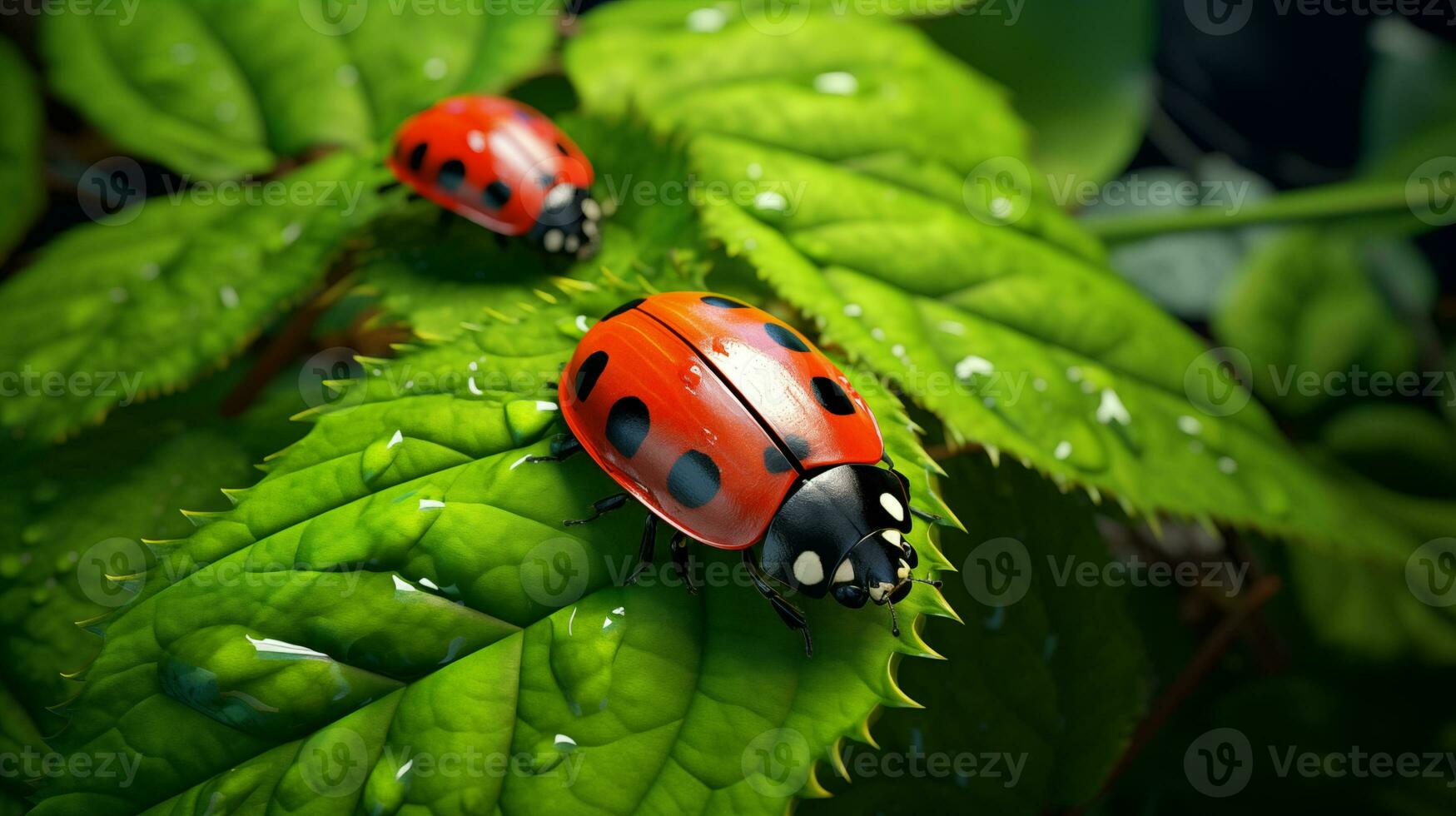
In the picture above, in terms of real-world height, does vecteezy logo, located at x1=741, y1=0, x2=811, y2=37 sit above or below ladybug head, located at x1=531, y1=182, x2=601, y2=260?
above

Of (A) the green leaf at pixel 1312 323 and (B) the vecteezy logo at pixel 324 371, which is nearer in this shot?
(B) the vecteezy logo at pixel 324 371

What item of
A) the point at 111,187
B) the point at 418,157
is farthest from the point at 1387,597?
the point at 111,187

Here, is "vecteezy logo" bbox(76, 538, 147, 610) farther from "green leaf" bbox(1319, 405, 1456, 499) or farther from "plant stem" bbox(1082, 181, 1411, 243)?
"green leaf" bbox(1319, 405, 1456, 499)

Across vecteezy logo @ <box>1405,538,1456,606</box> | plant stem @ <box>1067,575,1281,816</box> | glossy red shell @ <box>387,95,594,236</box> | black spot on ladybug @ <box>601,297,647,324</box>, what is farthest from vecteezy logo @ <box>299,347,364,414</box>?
vecteezy logo @ <box>1405,538,1456,606</box>

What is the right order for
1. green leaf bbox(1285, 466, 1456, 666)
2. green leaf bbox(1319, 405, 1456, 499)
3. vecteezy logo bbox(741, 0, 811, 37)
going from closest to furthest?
vecteezy logo bbox(741, 0, 811, 37), green leaf bbox(1285, 466, 1456, 666), green leaf bbox(1319, 405, 1456, 499)

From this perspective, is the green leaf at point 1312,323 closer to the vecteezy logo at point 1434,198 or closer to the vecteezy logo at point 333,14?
the vecteezy logo at point 1434,198

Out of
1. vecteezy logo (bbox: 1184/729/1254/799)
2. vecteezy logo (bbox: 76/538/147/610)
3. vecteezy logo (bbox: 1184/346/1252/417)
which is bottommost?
vecteezy logo (bbox: 1184/729/1254/799)

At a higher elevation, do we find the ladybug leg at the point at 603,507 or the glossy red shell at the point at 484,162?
the glossy red shell at the point at 484,162

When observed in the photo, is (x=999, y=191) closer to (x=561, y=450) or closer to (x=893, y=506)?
(x=893, y=506)

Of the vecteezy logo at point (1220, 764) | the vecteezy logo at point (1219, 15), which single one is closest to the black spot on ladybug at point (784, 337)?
the vecteezy logo at point (1220, 764)
